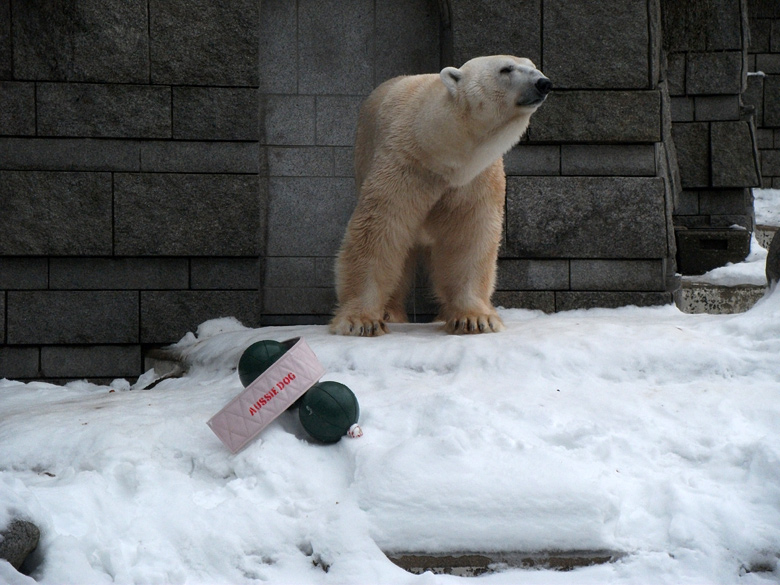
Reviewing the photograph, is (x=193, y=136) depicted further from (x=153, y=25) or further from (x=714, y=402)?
(x=714, y=402)

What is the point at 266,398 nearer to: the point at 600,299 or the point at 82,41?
the point at 600,299

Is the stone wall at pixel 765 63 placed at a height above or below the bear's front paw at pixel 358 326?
above

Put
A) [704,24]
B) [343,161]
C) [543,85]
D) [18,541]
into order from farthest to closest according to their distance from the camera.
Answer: [704,24], [343,161], [543,85], [18,541]

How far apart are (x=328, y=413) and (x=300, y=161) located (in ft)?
10.7

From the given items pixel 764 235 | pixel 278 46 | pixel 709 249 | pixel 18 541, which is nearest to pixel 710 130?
pixel 709 249

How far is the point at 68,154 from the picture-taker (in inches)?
207

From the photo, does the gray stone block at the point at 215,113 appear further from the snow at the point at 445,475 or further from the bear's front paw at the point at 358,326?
the snow at the point at 445,475

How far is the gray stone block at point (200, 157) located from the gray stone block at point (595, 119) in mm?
1887

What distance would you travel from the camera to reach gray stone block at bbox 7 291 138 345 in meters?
5.29

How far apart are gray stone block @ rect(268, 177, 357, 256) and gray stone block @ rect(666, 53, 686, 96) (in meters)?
3.43

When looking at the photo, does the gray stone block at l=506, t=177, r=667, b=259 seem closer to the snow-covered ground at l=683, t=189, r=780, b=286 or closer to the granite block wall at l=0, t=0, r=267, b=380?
the snow-covered ground at l=683, t=189, r=780, b=286

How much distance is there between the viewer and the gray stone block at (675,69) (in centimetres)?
751

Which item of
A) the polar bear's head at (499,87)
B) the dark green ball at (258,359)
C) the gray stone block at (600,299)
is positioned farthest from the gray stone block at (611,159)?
the dark green ball at (258,359)

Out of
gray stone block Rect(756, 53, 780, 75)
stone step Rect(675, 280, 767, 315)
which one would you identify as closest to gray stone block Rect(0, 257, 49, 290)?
stone step Rect(675, 280, 767, 315)
